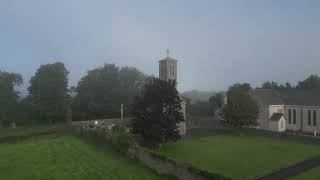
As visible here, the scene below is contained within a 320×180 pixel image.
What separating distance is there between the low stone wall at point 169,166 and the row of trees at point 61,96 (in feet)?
105

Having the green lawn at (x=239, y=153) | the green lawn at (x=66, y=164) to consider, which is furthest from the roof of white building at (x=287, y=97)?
the green lawn at (x=66, y=164)

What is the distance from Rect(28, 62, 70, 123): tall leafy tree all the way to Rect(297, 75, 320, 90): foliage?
49.3 metres

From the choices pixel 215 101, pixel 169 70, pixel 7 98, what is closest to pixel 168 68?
pixel 169 70

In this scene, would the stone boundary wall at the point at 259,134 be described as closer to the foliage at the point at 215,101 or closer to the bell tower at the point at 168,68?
the bell tower at the point at 168,68

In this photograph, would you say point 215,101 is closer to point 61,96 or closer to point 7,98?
point 61,96

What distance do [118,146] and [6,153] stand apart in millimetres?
9643

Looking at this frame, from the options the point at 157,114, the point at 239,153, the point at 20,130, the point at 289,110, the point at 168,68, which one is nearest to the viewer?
the point at 239,153

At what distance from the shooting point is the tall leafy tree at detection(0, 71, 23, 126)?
60375mm

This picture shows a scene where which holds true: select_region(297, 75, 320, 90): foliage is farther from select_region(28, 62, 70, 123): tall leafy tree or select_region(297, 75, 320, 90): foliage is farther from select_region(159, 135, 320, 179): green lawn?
select_region(28, 62, 70, 123): tall leafy tree

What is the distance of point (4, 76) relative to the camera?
62469 millimetres

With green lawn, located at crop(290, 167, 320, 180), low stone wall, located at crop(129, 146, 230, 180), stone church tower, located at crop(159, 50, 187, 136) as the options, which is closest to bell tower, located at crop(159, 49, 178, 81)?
stone church tower, located at crop(159, 50, 187, 136)

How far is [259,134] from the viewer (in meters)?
51.6

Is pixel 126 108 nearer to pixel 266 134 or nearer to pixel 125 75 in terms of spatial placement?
pixel 125 75

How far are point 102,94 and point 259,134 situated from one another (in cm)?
2867
